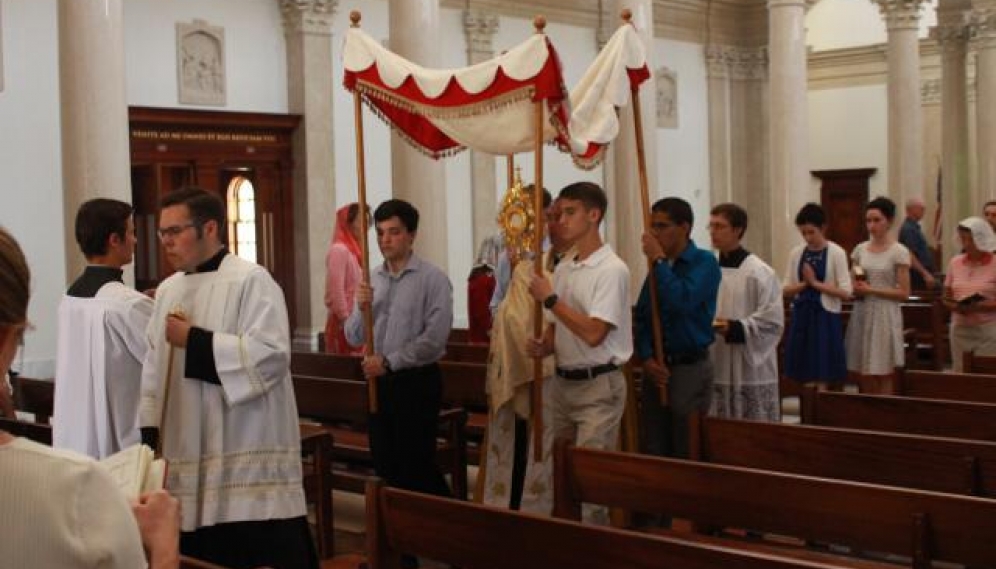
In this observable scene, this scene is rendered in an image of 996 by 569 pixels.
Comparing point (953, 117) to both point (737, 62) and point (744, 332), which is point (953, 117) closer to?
point (737, 62)

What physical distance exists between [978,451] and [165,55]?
10933mm

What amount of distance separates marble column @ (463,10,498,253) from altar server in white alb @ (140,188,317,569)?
1199 cm

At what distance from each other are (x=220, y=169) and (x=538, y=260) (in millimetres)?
9459

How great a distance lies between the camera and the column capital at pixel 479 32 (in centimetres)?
1642

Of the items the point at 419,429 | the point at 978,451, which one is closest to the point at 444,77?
the point at 419,429

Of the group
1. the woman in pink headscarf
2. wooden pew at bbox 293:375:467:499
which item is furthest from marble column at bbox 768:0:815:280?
wooden pew at bbox 293:375:467:499

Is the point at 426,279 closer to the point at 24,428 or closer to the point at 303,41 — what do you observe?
the point at 24,428

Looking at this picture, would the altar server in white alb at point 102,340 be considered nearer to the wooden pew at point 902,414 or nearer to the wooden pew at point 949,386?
the wooden pew at point 902,414

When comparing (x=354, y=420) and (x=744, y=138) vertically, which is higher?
(x=744, y=138)

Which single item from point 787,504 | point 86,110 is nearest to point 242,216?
point 86,110

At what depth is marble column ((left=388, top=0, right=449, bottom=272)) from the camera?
1033cm

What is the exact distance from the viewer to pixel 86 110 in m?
8.52

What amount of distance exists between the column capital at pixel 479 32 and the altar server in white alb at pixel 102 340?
1224cm

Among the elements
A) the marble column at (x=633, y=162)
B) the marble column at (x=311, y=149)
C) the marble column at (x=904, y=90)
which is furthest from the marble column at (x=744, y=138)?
the marble column at (x=311, y=149)
